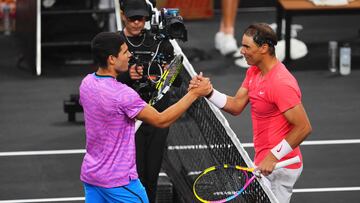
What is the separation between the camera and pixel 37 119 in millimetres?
11961

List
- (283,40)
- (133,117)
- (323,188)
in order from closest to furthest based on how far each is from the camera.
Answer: (133,117), (323,188), (283,40)

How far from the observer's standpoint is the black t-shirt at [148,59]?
751 centimetres

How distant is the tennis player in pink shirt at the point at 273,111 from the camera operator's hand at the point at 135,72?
2.65 feet

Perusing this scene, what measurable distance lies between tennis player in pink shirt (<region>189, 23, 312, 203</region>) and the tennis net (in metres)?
0.18

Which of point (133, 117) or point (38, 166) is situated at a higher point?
point (133, 117)

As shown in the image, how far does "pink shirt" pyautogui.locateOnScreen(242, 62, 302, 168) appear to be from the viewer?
6.64 m

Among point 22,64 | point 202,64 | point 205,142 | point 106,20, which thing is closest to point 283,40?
point 202,64

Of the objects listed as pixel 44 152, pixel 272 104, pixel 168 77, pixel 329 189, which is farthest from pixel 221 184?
pixel 44 152

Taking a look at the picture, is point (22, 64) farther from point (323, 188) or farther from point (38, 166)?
point (323, 188)

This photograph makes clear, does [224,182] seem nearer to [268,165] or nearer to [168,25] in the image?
[268,165]

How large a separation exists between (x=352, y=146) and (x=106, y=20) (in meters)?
5.83

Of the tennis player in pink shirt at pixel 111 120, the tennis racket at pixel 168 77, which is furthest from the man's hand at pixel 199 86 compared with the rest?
the tennis racket at pixel 168 77

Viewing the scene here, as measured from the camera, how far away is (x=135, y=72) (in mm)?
7586

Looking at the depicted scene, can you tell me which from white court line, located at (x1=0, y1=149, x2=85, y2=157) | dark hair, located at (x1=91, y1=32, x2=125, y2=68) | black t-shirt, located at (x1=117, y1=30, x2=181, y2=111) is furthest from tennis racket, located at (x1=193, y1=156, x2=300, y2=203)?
white court line, located at (x1=0, y1=149, x2=85, y2=157)
